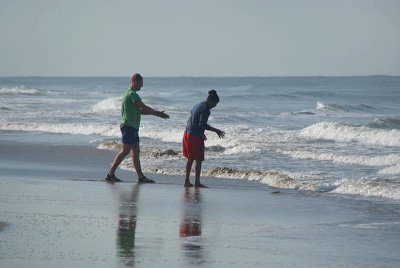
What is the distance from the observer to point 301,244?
799 centimetres

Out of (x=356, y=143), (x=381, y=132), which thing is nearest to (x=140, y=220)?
(x=356, y=143)

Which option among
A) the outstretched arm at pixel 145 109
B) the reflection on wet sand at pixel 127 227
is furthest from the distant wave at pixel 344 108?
the reflection on wet sand at pixel 127 227

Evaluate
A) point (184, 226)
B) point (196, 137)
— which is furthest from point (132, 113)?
point (184, 226)

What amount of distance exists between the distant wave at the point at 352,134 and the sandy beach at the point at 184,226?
10657mm

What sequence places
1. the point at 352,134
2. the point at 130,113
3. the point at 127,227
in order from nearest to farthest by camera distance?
the point at 127,227 < the point at 130,113 < the point at 352,134

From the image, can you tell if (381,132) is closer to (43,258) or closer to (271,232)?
(271,232)

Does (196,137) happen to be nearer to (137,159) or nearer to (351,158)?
(137,159)

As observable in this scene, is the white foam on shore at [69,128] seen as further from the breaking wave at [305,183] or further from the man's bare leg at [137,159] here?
the man's bare leg at [137,159]

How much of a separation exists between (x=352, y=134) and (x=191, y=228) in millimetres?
16432

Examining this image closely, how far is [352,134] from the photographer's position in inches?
969

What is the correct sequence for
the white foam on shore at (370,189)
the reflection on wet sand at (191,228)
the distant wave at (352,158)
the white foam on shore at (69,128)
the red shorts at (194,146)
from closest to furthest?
the reflection on wet sand at (191,228), the white foam on shore at (370,189), the red shorts at (194,146), the distant wave at (352,158), the white foam on shore at (69,128)

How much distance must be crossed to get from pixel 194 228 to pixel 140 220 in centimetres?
61

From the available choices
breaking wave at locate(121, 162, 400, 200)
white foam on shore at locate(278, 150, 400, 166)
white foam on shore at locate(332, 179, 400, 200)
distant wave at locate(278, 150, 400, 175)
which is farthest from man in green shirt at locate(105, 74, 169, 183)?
white foam on shore at locate(278, 150, 400, 166)

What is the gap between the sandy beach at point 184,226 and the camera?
721 cm
